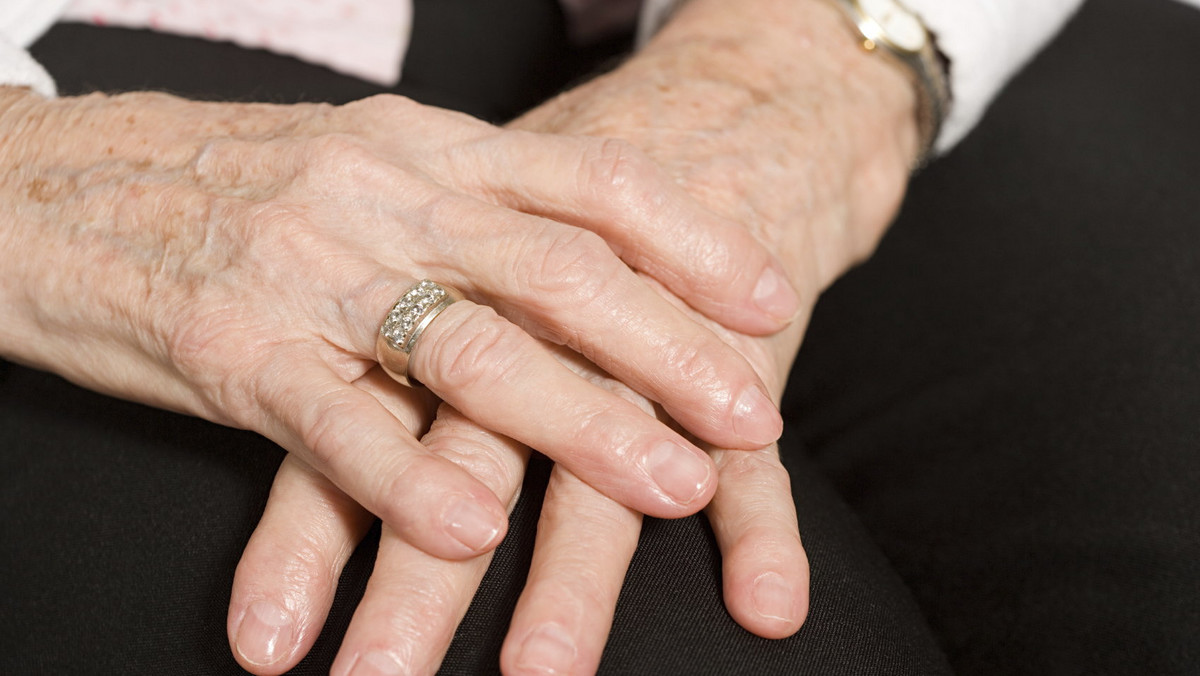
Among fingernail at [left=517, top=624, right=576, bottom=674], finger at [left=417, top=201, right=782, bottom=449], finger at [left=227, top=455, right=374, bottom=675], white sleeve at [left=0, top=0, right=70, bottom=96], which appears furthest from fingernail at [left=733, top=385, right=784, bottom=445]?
white sleeve at [left=0, top=0, right=70, bottom=96]

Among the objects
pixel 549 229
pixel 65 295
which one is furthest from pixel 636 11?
pixel 65 295

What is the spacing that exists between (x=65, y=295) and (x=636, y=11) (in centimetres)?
108

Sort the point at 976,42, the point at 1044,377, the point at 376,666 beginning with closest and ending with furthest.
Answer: the point at 376,666, the point at 1044,377, the point at 976,42

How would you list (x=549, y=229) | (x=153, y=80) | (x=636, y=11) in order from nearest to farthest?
(x=549, y=229), (x=153, y=80), (x=636, y=11)

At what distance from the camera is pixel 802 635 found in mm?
669

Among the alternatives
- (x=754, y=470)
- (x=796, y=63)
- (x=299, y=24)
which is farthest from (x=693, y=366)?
(x=299, y=24)

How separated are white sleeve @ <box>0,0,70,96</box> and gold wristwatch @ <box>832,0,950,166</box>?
0.94 metres

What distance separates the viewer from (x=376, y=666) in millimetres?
596

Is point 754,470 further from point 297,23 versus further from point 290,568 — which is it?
point 297,23

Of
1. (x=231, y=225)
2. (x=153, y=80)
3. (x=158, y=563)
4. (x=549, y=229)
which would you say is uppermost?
(x=549, y=229)

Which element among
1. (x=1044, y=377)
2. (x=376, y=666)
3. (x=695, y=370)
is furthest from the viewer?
(x=1044, y=377)

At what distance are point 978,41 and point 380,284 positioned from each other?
32.8 inches

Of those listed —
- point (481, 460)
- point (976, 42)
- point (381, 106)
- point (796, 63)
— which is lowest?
point (481, 460)

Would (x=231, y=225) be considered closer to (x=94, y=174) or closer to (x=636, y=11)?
(x=94, y=174)
